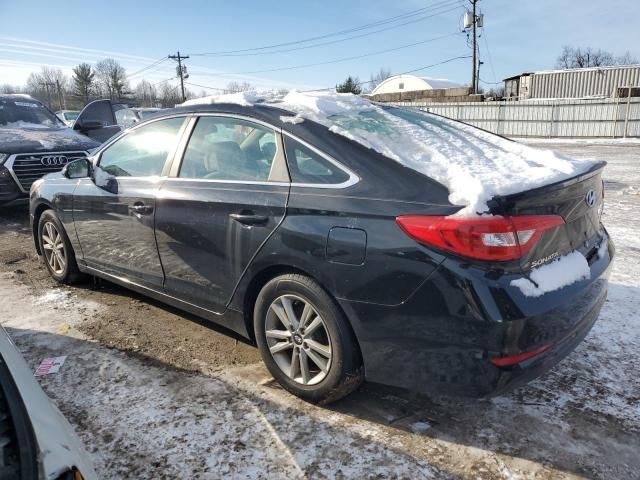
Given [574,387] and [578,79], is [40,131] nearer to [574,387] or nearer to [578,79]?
[574,387]

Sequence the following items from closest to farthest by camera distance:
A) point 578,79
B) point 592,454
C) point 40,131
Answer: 1. point 592,454
2. point 40,131
3. point 578,79

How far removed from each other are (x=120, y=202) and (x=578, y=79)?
1397 inches

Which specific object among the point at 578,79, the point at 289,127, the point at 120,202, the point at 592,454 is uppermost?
the point at 578,79

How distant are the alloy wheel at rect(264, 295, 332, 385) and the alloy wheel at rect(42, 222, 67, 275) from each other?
2.66 m

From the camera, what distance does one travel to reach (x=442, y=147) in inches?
109

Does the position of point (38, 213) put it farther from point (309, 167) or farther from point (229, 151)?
point (309, 167)

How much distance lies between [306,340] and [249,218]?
74 cm

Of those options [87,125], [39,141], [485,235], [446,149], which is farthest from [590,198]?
[87,125]

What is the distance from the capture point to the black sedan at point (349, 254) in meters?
2.10

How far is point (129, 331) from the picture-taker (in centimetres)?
368

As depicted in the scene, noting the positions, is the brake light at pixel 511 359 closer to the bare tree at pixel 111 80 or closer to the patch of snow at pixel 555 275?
the patch of snow at pixel 555 275

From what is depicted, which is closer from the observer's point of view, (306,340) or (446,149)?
(306,340)

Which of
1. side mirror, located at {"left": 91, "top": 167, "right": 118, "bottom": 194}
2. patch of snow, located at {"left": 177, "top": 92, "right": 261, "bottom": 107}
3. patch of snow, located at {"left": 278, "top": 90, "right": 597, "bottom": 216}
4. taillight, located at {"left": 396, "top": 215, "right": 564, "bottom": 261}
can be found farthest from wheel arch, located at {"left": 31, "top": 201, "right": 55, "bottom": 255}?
taillight, located at {"left": 396, "top": 215, "right": 564, "bottom": 261}

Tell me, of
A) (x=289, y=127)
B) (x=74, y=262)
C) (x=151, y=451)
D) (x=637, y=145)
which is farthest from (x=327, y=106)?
(x=637, y=145)
